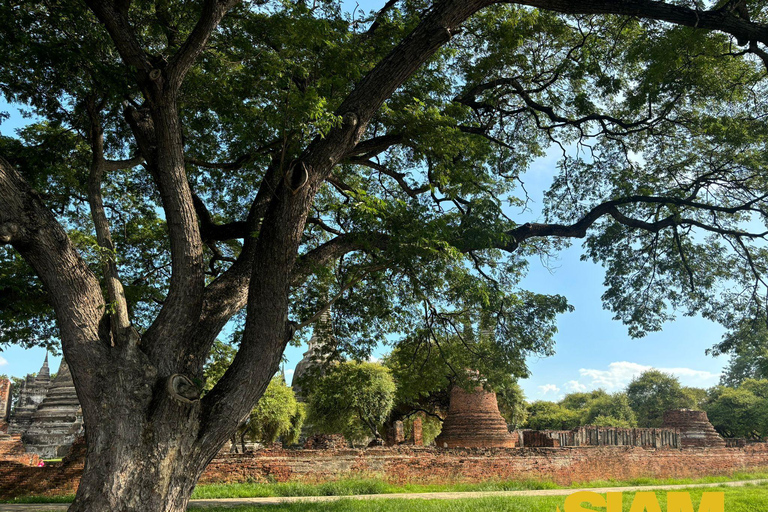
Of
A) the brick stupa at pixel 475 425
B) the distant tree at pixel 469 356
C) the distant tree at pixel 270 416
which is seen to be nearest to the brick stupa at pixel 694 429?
the brick stupa at pixel 475 425

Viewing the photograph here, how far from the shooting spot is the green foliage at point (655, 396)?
4656cm

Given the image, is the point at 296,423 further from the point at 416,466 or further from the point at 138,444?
the point at 138,444

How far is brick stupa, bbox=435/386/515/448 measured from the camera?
17859 mm

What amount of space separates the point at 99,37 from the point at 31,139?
11.1ft

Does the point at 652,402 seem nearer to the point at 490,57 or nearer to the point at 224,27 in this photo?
the point at 490,57

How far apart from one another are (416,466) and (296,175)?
10794 mm

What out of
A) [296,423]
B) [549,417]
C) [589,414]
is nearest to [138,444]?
[296,423]

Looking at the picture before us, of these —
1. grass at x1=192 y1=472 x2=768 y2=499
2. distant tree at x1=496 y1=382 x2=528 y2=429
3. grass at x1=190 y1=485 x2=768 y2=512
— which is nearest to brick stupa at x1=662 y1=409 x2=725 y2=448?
distant tree at x1=496 y1=382 x2=528 y2=429

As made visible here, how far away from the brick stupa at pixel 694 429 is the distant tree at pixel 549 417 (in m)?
19.4

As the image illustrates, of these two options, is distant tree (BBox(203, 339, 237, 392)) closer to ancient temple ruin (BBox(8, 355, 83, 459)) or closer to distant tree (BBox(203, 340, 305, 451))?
distant tree (BBox(203, 340, 305, 451))

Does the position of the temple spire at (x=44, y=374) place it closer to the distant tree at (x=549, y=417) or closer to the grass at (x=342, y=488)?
the grass at (x=342, y=488)

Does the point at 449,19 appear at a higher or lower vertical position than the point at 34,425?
higher

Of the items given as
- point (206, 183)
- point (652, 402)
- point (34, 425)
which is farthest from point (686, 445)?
point (34, 425)

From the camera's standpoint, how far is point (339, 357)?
36.6 feet
